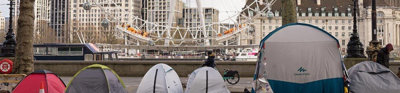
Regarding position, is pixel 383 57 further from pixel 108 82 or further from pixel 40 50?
pixel 40 50

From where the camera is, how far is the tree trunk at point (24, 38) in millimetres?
13898

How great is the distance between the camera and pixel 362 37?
159 metres

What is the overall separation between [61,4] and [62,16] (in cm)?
516

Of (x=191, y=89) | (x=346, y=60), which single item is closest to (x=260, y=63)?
(x=191, y=89)

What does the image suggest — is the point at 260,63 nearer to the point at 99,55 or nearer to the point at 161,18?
the point at 99,55

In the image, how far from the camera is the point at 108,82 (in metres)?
10.4

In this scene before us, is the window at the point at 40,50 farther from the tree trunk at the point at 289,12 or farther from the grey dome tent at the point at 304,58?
the grey dome tent at the point at 304,58

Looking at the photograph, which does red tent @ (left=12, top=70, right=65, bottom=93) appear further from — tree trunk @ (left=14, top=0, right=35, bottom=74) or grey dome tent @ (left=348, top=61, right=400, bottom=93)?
grey dome tent @ (left=348, top=61, right=400, bottom=93)

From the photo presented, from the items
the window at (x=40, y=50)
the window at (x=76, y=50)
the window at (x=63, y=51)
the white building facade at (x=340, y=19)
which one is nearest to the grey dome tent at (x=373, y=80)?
the window at (x=76, y=50)

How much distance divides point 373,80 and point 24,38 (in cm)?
979

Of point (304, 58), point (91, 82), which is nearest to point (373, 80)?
point (304, 58)

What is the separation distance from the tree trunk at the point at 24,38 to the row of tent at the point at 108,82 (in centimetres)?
339

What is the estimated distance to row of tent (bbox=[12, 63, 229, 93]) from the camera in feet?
33.8

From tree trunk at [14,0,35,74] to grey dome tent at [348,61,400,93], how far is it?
923 cm
